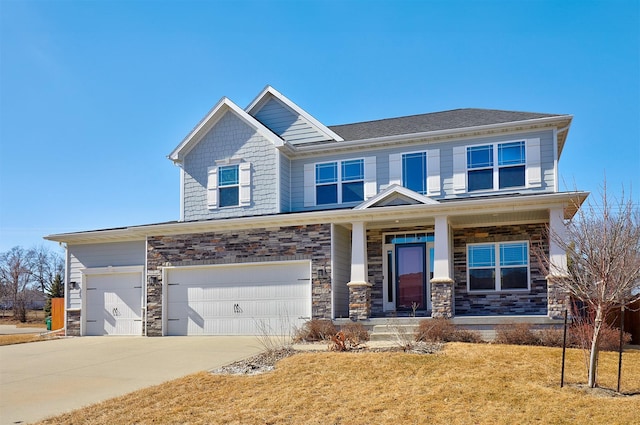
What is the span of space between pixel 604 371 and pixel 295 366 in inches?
215

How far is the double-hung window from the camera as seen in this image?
744 inches

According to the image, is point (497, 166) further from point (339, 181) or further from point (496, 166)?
point (339, 181)

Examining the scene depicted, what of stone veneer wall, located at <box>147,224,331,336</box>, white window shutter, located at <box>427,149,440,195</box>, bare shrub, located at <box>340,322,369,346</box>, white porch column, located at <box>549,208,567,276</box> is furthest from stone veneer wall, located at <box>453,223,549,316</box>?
stone veneer wall, located at <box>147,224,331,336</box>

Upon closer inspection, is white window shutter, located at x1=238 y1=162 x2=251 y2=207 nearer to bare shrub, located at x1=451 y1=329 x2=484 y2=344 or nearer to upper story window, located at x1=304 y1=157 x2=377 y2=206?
upper story window, located at x1=304 y1=157 x2=377 y2=206

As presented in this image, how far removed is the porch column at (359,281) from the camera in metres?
15.8

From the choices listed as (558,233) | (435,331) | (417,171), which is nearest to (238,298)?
(435,331)

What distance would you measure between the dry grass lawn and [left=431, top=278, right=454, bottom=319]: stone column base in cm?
376

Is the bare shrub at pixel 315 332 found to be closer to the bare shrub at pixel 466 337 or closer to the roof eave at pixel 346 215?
the bare shrub at pixel 466 337

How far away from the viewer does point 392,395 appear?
349 inches

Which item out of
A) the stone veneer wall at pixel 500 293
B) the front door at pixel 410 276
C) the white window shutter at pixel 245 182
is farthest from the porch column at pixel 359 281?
the white window shutter at pixel 245 182

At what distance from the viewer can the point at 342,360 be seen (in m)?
11.0

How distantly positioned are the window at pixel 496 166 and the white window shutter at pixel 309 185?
497 centimetres

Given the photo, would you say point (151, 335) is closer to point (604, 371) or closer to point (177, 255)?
point (177, 255)

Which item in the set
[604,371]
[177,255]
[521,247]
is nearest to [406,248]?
[521,247]
